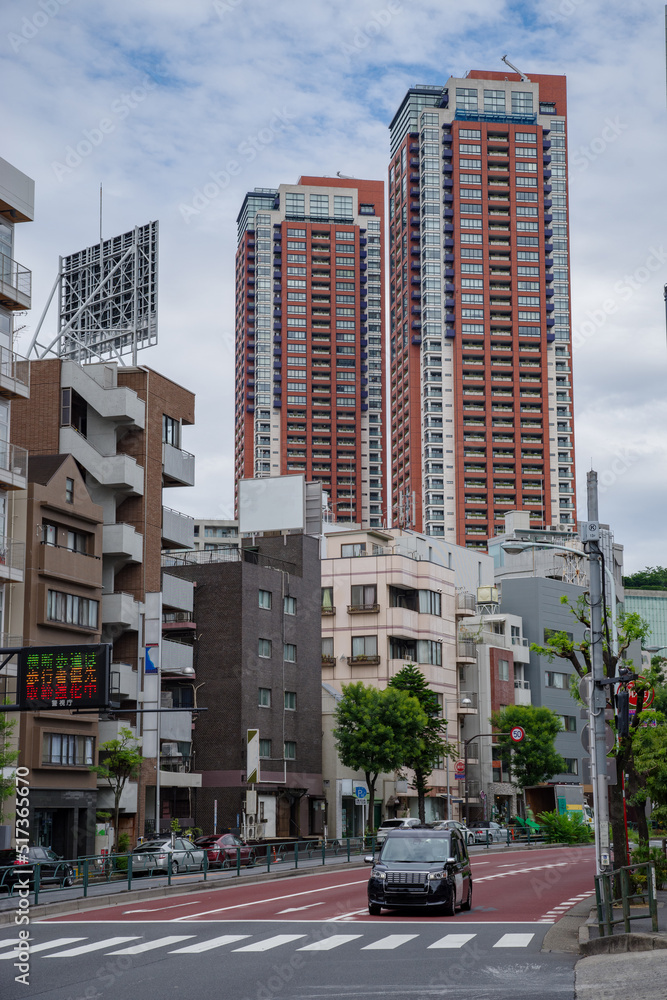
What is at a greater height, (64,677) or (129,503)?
(129,503)

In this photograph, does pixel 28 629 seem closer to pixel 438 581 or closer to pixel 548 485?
pixel 438 581

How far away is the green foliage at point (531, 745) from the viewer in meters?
80.8

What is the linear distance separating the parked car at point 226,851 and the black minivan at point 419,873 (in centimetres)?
1524

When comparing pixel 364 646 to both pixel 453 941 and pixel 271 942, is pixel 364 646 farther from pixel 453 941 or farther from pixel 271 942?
pixel 453 941

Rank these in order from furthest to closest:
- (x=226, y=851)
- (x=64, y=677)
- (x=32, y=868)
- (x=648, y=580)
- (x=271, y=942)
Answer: (x=648, y=580)
(x=226, y=851)
(x=32, y=868)
(x=64, y=677)
(x=271, y=942)

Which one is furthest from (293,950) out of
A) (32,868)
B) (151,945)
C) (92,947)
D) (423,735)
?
(423,735)

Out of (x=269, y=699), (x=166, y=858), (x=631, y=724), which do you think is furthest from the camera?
(x=269, y=699)

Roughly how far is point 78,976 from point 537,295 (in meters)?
156

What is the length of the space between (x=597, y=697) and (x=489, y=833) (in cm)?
4037

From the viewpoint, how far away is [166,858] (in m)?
41.1

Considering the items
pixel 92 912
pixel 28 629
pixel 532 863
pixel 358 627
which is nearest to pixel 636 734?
pixel 92 912

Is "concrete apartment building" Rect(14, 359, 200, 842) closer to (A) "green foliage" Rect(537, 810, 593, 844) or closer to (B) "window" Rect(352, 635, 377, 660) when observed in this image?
(A) "green foliage" Rect(537, 810, 593, 844)

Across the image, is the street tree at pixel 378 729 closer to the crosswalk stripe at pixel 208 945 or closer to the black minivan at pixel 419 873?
the black minivan at pixel 419 873

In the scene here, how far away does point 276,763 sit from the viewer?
6675 centimetres
